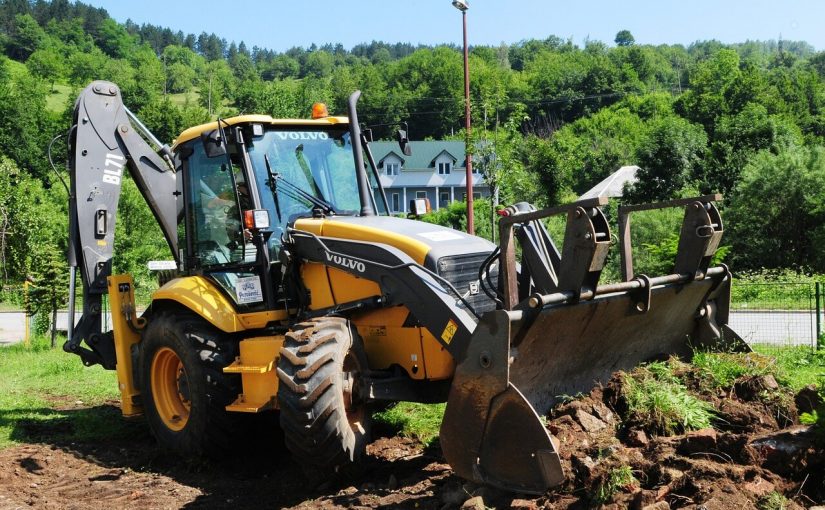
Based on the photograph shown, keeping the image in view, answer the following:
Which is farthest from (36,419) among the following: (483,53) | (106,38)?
(106,38)

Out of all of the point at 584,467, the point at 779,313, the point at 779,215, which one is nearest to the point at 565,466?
the point at 584,467

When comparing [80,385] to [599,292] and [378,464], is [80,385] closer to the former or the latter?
[378,464]

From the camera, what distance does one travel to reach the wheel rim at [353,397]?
6.30 m

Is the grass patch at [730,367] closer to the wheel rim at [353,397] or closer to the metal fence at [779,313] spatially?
the wheel rim at [353,397]

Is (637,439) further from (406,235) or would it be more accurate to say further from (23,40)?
(23,40)

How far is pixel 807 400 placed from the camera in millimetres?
5914

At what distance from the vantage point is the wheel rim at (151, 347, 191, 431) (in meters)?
8.04

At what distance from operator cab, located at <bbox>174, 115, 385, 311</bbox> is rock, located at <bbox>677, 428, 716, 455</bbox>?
3585 millimetres

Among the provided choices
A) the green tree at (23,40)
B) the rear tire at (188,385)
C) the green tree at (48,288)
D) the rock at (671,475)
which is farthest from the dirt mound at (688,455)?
the green tree at (23,40)

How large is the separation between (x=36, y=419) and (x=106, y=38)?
157 meters

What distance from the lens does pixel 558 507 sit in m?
5.04

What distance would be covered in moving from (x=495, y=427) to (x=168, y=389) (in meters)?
4.05

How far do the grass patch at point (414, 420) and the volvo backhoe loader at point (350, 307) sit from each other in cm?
133

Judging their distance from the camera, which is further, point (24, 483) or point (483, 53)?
point (483, 53)
